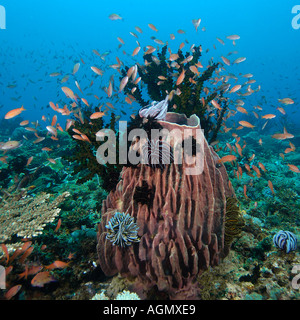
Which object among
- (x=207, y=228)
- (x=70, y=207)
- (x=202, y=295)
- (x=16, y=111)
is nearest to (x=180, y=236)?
(x=207, y=228)

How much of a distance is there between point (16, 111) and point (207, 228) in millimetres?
5850

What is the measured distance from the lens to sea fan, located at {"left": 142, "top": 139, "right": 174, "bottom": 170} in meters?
3.36

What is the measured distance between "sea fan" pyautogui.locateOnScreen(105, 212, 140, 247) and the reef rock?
0.55 ft

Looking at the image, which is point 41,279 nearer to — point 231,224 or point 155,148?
point 155,148

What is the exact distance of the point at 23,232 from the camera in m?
4.26

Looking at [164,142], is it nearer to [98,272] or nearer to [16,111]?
[98,272]

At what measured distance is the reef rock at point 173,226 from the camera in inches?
124

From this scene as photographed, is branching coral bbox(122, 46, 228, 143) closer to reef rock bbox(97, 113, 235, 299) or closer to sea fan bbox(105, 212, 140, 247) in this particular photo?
reef rock bbox(97, 113, 235, 299)

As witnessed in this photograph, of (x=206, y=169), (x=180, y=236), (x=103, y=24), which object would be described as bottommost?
(x=180, y=236)

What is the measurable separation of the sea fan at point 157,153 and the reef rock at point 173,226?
0.47ft

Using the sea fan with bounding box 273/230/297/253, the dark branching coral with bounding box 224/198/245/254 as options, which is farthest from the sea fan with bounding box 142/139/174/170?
the sea fan with bounding box 273/230/297/253

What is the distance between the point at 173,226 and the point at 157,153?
136 cm

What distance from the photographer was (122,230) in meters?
3.21

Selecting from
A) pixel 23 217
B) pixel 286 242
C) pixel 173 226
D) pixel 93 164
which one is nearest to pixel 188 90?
pixel 93 164
